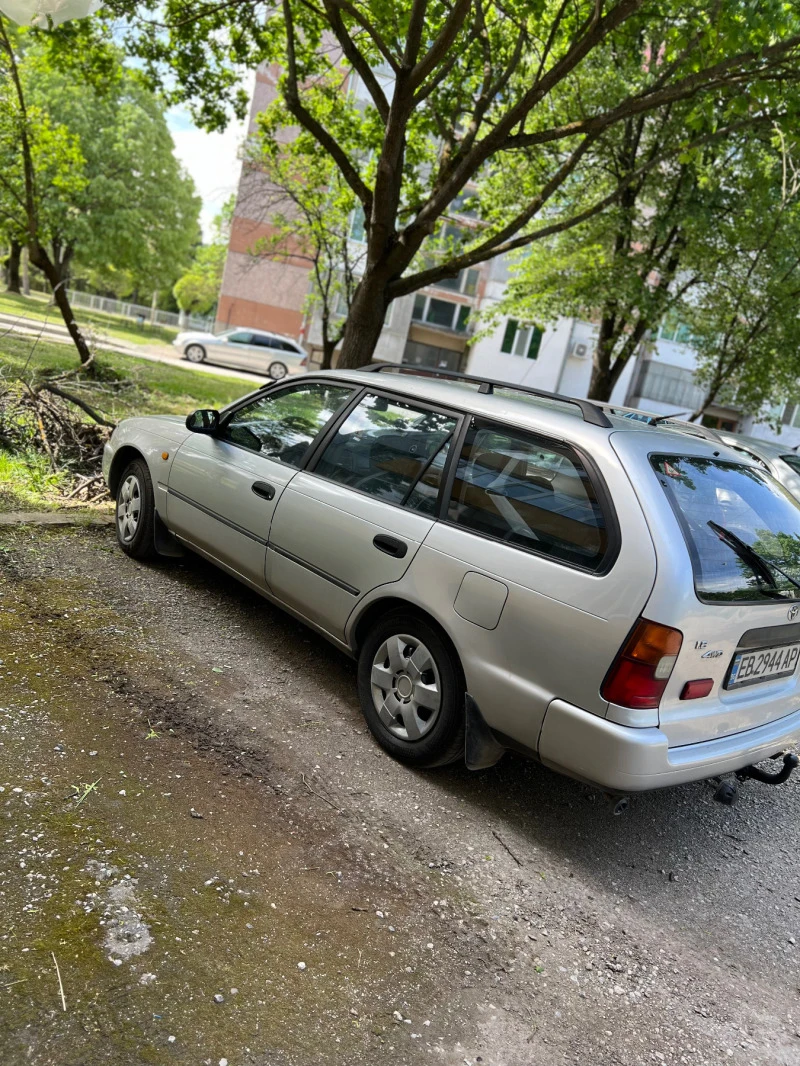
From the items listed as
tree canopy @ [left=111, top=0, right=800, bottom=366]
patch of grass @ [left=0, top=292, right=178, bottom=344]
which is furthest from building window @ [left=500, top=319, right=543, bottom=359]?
tree canopy @ [left=111, top=0, right=800, bottom=366]

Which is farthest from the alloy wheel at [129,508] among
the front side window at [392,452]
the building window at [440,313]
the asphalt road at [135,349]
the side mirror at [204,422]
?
the building window at [440,313]

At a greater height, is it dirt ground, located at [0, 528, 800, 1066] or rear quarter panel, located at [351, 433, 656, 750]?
rear quarter panel, located at [351, 433, 656, 750]

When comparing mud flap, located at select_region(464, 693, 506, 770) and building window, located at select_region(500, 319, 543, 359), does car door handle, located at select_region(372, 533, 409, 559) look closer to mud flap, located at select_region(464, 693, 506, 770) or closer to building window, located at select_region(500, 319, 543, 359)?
mud flap, located at select_region(464, 693, 506, 770)

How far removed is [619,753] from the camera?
9.88ft

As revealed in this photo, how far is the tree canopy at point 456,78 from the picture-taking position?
7402mm

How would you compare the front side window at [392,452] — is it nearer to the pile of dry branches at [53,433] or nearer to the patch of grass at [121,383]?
the pile of dry branches at [53,433]

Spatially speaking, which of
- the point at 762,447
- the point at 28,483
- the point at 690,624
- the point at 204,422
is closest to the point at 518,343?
the point at 762,447

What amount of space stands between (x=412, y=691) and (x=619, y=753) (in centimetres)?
103

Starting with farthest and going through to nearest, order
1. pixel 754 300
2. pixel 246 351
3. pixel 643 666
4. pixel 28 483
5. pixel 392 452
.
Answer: pixel 246 351
pixel 754 300
pixel 28 483
pixel 392 452
pixel 643 666

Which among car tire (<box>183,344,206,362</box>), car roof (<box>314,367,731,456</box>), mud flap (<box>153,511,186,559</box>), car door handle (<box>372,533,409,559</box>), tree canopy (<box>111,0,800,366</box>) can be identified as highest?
tree canopy (<box>111,0,800,366</box>)

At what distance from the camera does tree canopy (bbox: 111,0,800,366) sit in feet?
24.3

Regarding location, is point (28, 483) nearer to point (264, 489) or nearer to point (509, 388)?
point (264, 489)

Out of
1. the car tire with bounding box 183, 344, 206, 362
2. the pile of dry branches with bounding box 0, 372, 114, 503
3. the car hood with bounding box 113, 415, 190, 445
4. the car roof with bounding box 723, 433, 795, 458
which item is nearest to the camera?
the car hood with bounding box 113, 415, 190, 445

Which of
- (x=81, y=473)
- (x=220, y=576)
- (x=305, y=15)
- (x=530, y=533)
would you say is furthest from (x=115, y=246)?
(x=530, y=533)
